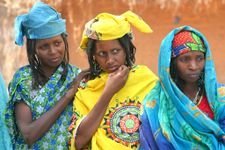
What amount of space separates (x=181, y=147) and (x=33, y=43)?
129cm

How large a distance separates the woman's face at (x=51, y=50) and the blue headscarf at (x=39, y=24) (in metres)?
0.04

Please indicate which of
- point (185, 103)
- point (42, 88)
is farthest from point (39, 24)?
point (185, 103)

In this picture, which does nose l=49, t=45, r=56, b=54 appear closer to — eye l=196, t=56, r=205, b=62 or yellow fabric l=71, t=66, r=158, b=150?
yellow fabric l=71, t=66, r=158, b=150

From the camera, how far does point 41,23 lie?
4133mm

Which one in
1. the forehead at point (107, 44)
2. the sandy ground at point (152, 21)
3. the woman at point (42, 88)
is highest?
the forehead at point (107, 44)

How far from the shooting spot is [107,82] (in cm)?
395

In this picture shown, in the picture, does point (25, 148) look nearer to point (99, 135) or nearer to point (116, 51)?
point (99, 135)

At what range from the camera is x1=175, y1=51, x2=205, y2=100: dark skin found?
12.4 ft

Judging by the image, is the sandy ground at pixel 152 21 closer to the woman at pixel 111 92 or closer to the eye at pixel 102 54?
the woman at pixel 111 92

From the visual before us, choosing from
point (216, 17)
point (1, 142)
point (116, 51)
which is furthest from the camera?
point (216, 17)

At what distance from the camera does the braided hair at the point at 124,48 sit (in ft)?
13.3

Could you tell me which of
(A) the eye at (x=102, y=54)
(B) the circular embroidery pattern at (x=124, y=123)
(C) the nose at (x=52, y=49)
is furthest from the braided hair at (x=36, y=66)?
(B) the circular embroidery pattern at (x=124, y=123)

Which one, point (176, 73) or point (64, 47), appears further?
point (64, 47)

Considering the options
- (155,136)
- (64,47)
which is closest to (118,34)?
(64,47)
